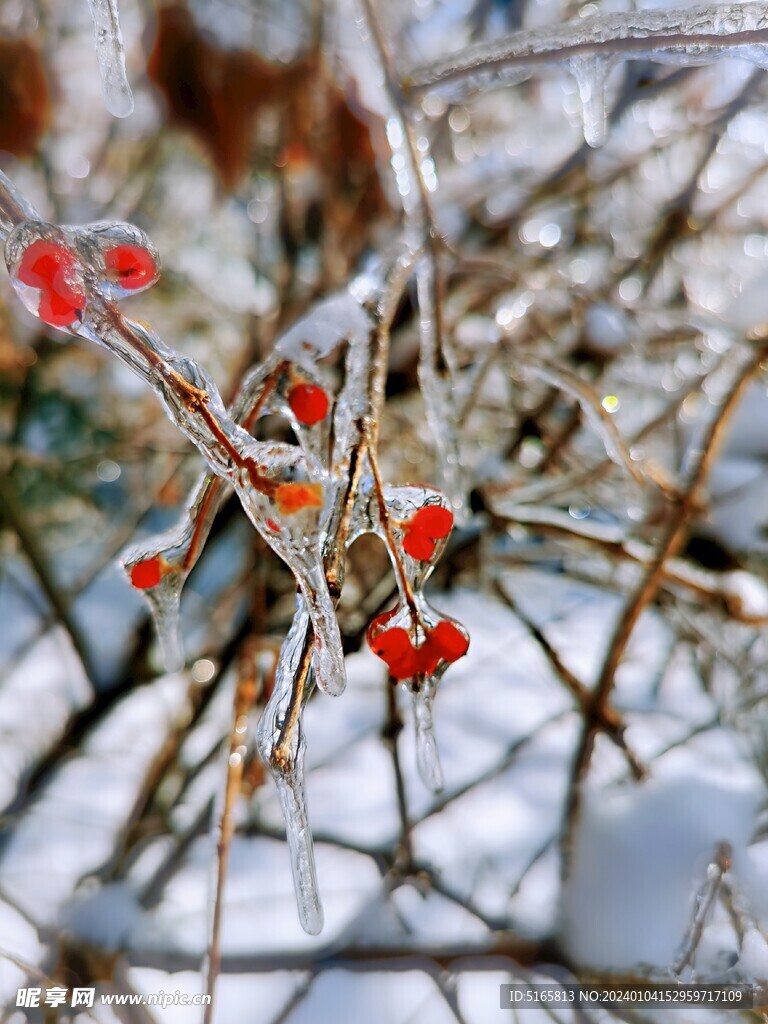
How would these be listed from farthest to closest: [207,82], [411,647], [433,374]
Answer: [207,82], [433,374], [411,647]

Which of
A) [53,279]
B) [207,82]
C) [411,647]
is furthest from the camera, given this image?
[207,82]

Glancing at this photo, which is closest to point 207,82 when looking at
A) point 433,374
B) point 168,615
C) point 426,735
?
point 433,374

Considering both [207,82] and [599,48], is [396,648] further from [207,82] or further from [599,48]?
[207,82]

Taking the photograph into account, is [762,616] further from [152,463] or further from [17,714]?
[152,463]

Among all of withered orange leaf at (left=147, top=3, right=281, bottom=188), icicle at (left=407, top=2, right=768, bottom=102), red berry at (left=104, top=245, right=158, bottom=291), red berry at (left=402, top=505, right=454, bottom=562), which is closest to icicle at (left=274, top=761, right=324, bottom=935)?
red berry at (left=402, top=505, right=454, bottom=562)

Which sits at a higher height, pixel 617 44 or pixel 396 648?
pixel 617 44

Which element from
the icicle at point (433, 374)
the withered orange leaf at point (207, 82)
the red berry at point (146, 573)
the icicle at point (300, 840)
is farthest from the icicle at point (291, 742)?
the withered orange leaf at point (207, 82)

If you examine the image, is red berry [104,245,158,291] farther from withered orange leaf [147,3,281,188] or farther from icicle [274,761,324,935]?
withered orange leaf [147,3,281,188]
